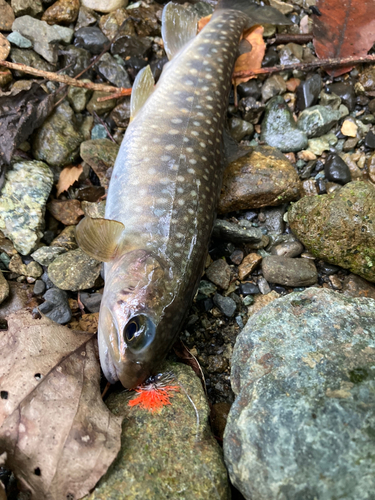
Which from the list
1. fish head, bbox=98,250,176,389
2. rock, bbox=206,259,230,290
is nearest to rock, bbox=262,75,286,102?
rock, bbox=206,259,230,290

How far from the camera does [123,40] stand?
4852 millimetres

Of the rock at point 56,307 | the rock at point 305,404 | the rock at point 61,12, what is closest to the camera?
→ the rock at point 305,404

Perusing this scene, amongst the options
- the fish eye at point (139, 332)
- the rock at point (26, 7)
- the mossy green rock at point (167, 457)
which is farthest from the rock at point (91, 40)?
the mossy green rock at point (167, 457)

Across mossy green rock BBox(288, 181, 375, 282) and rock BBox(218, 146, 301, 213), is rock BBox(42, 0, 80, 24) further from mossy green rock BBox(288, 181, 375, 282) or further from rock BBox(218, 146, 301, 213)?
mossy green rock BBox(288, 181, 375, 282)

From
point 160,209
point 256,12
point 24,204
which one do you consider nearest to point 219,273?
point 160,209

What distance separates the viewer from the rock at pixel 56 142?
423 centimetres

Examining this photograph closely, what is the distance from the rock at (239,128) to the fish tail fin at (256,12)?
1.43 metres

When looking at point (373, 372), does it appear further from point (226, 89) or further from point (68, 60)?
point (68, 60)

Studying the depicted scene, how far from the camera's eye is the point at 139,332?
107 inches

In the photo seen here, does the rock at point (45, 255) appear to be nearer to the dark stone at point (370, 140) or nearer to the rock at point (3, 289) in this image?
the rock at point (3, 289)

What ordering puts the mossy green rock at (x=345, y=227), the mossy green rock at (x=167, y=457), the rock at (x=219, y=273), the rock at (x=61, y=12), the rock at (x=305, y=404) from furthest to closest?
the rock at (x=61, y=12) → the rock at (x=219, y=273) → the mossy green rock at (x=345, y=227) → the mossy green rock at (x=167, y=457) → the rock at (x=305, y=404)

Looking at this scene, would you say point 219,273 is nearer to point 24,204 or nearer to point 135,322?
point 135,322

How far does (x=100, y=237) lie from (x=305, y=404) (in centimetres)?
200

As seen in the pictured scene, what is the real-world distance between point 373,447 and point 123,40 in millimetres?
5144
